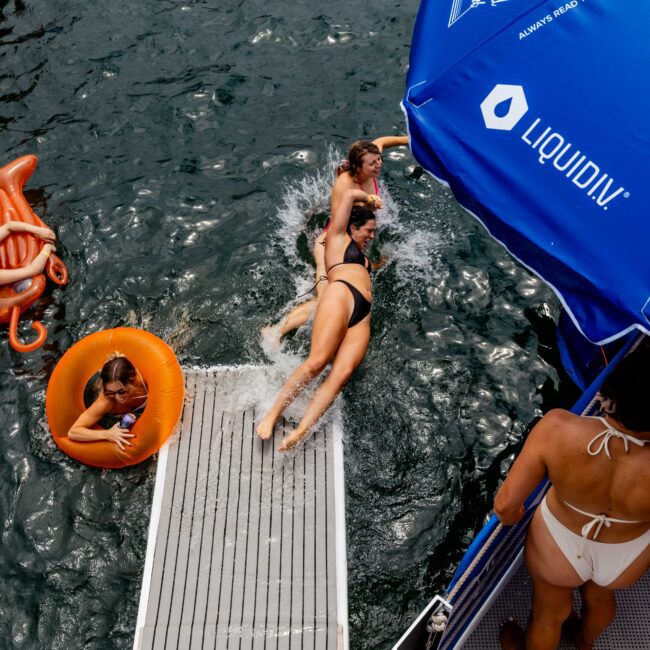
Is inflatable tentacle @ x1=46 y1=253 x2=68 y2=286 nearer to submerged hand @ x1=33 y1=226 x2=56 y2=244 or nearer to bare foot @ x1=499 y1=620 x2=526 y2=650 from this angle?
submerged hand @ x1=33 y1=226 x2=56 y2=244

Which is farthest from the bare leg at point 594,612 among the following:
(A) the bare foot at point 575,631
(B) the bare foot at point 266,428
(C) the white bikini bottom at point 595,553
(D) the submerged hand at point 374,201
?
(D) the submerged hand at point 374,201

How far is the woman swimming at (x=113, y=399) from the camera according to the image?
577 cm

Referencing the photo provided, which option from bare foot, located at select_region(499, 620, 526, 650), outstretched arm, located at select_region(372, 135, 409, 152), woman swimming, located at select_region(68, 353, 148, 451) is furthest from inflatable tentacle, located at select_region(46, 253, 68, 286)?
bare foot, located at select_region(499, 620, 526, 650)

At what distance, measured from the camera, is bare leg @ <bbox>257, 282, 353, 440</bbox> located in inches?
233

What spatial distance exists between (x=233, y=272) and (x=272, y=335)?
3.27 feet

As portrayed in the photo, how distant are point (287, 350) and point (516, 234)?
10.8ft

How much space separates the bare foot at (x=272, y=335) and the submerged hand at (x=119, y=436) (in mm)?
1573

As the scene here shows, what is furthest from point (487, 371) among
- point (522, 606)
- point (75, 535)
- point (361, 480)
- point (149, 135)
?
point (149, 135)

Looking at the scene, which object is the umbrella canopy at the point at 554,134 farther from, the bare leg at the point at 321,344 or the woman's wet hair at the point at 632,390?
the bare leg at the point at 321,344

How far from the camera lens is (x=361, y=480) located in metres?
5.95

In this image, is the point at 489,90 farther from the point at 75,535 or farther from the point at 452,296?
the point at 75,535

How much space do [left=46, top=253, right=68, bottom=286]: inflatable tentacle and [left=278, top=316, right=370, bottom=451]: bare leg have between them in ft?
9.77

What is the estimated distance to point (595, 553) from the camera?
3805 millimetres

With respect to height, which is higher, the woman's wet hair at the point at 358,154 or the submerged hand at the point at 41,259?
the woman's wet hair at the point at 358,154
